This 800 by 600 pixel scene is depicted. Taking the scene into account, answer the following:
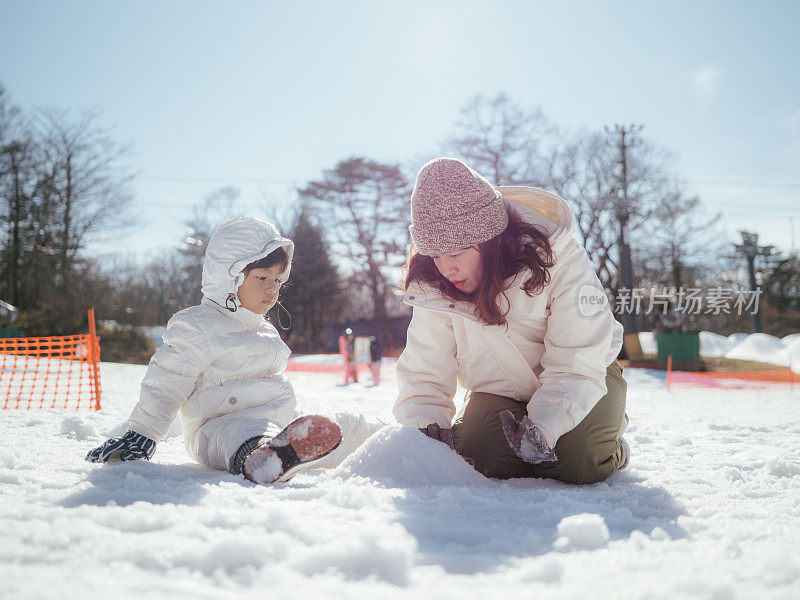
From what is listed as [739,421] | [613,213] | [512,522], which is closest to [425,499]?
[512,522]

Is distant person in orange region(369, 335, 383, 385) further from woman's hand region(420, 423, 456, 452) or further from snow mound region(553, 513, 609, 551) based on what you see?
snow mound region(553, 513, 609, 551)

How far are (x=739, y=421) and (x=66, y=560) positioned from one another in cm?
521

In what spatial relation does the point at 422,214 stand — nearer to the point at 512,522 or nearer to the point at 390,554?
the point at 512,522

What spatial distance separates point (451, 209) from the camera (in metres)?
1.94

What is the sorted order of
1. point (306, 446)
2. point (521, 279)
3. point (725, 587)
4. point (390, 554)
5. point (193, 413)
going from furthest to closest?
point (193, 413) < point (521, 279) < point (306, 446) < point (390, 554) < point (725, 587)

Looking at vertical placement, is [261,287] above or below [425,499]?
above

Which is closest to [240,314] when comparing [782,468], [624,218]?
[782,468]

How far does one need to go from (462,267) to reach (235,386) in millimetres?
1137

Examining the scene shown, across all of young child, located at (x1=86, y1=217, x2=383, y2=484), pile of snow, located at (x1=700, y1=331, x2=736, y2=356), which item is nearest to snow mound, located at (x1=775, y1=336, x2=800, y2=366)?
pile of snow, located at (x1=700, y1=331, x2=736, y2=356)

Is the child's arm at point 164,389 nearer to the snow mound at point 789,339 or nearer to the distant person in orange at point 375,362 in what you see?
the distant person in orange at point 375,362

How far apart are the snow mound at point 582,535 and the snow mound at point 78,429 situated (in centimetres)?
259

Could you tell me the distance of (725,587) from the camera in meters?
0.94

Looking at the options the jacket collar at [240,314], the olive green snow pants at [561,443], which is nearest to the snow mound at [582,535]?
the olive green snow pants at [561,443]

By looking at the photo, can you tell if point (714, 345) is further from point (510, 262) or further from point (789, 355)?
point (510, 262)
